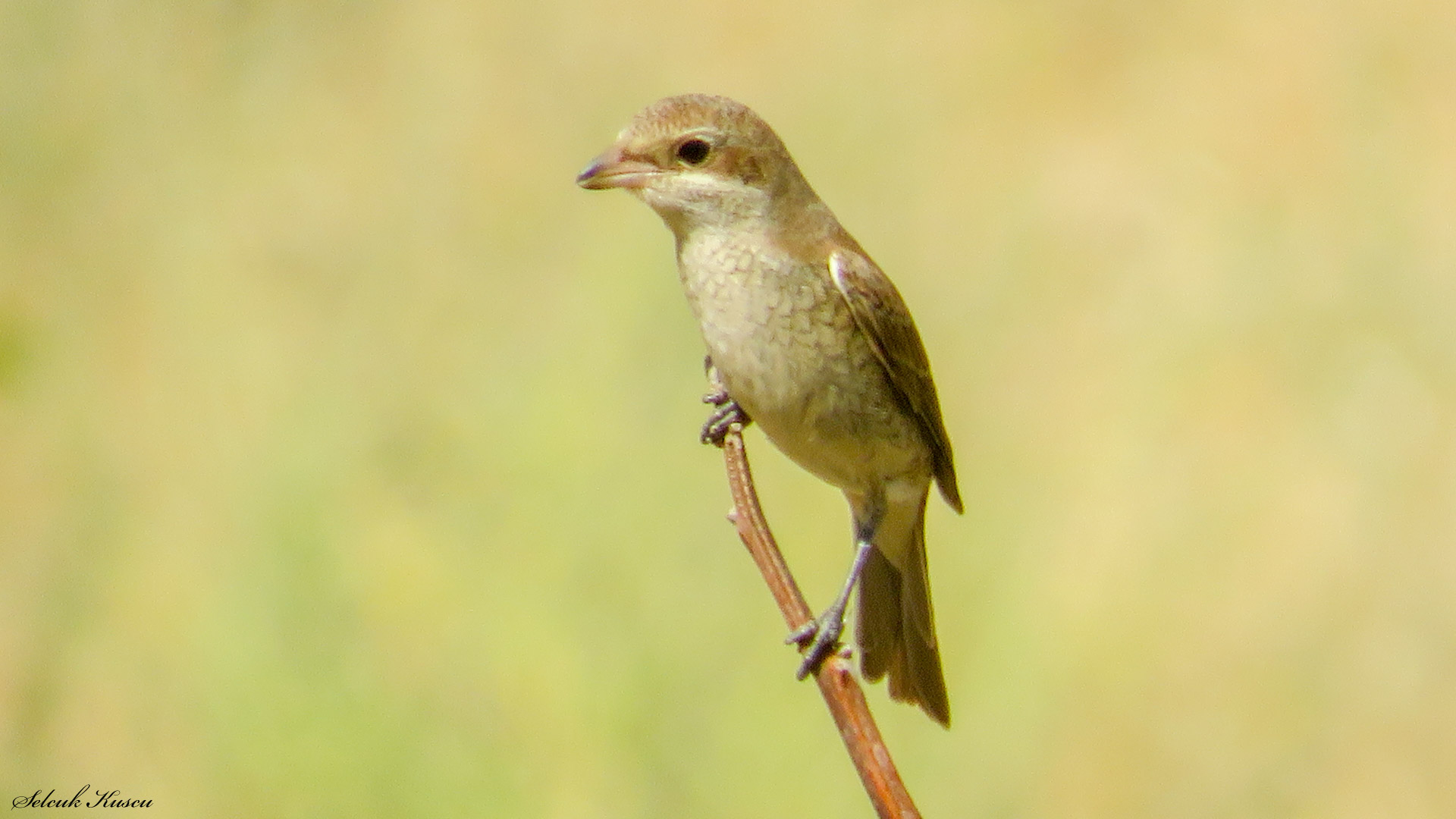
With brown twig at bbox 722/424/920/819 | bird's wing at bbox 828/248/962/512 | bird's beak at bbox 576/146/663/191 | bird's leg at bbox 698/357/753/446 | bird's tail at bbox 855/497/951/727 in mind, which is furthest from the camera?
bird's tail at bbox 855/497/951/727

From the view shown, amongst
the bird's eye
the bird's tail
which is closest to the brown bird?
the bird's eye

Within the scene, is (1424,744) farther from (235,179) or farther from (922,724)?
(235,179)

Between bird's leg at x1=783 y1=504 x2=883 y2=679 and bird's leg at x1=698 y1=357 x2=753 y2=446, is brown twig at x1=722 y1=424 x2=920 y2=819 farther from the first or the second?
bird's leg at x1=698 y1=357 x2=753 y2=446

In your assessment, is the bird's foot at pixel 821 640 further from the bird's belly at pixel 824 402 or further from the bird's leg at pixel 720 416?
the bird's leg at pixel 720 416

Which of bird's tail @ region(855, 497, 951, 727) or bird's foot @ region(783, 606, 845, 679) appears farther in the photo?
bird's tail @ region(855, 497, 951, 727)

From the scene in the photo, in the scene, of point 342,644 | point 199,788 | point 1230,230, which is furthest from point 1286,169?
point 199,788

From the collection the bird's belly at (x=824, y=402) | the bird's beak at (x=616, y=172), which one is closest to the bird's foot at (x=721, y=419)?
the bird's belly at (x=824, y=402)

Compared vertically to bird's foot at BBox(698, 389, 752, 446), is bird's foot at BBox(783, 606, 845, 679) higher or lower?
lower

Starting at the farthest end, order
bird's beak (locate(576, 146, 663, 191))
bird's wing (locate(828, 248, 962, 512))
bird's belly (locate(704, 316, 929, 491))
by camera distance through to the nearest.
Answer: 1. bird's wing (locate(828, 248, 962, 512))
2. bird's belly (locate(704, 316, 929, 491))
3. bird's beak (locate(576, 146, 663, 191))
